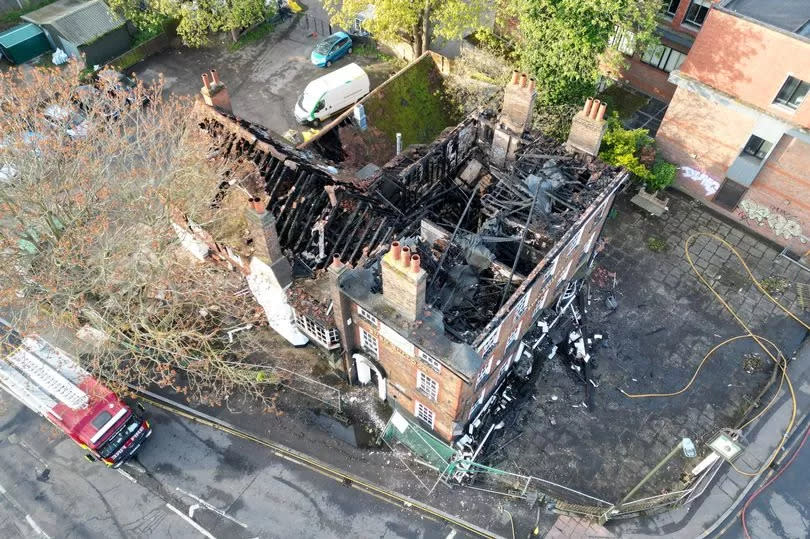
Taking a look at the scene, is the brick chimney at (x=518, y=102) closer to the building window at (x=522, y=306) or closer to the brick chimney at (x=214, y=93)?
the building window at (x=522, y=306)

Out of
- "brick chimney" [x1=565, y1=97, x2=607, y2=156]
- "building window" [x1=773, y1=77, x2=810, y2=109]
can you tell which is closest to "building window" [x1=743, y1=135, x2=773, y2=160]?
"building window" [x1=773, y1=77, x2=810, y2=109]

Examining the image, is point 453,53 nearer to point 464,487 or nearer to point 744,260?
point 744,260

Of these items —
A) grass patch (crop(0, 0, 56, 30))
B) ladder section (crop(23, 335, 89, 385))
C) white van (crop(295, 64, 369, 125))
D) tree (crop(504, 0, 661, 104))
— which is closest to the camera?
ladder section (crop(23, 335, 89, 385))

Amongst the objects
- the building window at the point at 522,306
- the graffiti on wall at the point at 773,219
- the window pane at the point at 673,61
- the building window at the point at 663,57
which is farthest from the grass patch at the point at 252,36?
the graffiti on wall at the point at 773,219

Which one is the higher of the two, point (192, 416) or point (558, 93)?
point (558, 93)

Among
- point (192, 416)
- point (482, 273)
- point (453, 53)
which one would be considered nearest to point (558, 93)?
point (453, 53)

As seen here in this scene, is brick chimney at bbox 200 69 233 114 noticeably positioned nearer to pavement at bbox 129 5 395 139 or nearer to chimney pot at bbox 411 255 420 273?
pavement at bbox 129 5 395 139

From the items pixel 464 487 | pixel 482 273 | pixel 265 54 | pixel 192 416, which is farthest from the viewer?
pixel 265 54

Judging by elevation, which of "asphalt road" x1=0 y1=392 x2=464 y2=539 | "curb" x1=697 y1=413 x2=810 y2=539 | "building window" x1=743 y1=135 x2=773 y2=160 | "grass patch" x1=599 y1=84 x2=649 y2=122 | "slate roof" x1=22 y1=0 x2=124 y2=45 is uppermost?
"building window" x1=743 y1=135 x2=773 y2=160
